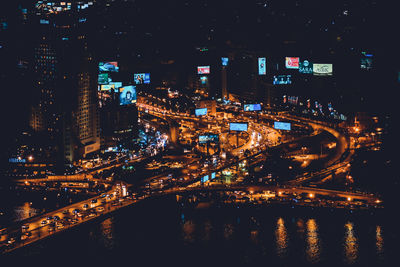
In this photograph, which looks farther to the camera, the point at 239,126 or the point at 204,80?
the point at 204,80

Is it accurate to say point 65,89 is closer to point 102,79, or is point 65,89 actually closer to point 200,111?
point 102,79

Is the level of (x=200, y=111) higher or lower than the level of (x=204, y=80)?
lower

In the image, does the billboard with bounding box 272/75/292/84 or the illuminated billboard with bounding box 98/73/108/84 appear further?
the billboard with bounding box 272/75/292/84

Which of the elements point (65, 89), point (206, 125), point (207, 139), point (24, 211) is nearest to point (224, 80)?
point (206, 125)

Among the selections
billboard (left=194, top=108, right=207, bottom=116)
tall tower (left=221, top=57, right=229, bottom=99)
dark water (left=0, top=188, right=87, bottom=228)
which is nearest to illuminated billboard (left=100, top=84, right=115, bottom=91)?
billboard (left=194, top=108, right=207, bottom=116)

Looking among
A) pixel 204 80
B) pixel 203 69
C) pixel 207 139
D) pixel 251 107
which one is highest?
pixel 203 69

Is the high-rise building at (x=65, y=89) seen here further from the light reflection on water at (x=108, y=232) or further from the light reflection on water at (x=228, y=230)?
the light reflection on water at (x=228, y=230)

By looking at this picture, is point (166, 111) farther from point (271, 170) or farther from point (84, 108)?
point (271, 170)

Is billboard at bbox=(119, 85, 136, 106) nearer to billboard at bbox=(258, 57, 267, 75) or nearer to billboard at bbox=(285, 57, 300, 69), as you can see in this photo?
billboard at bbox=(258, 57, 267, 75)
